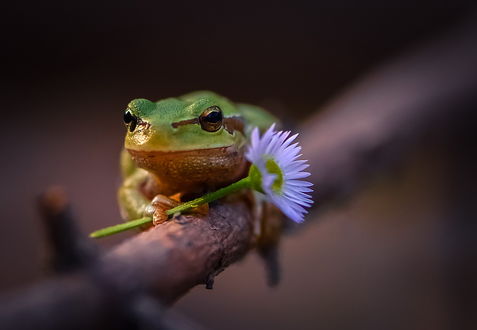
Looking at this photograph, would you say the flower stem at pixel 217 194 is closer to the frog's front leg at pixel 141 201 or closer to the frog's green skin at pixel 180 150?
the frog's front leg at pixel 141 201

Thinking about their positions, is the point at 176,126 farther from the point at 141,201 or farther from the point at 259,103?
the point at 259,103

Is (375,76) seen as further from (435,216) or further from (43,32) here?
(43,32)

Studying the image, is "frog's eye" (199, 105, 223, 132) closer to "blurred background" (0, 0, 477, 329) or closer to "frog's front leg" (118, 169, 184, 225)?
"frog's front leg" (118, 169, 184, 225)

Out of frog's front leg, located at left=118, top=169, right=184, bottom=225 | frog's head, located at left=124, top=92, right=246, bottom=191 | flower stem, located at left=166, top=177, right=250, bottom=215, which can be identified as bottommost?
frog's front leg, located at left=118, top=169, right=184, bottom=225

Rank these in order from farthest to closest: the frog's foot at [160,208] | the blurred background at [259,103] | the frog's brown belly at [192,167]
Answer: the blurred background at [259,103]
the frog's brown belly at [192,167]
the frog's foot at [160,208]

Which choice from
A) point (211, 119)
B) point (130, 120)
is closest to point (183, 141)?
point (211, 119)

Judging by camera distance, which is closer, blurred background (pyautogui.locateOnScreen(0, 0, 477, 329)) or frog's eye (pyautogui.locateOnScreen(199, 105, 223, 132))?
frog's eye (pyautogui.locateOnScreen(199, 105, 223, 132))

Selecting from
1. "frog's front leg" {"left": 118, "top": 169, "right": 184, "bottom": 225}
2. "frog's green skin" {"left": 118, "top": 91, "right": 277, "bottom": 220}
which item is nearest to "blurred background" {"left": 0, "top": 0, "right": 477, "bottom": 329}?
"frog's front leg" {"left": 118, "top": 169, "right": 184, "bottom": 225}

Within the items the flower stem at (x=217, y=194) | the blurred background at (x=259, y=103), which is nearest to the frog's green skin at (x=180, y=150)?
the flower stem at (x=217, y=194)
